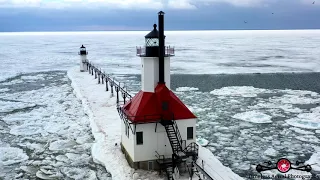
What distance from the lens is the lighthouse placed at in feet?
44.0

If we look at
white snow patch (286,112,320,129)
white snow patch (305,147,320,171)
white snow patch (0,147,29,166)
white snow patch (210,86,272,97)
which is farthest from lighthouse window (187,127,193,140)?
white snow patch (210,86,272,97)

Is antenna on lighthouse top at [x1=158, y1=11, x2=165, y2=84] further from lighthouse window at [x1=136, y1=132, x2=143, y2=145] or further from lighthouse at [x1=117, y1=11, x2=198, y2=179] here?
lighthouse window at [x1=136, y1=132, x2=143, y2=145]

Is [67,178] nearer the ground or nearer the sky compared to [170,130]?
nearer the ground

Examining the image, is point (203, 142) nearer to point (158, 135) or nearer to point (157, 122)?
point (158, 135)

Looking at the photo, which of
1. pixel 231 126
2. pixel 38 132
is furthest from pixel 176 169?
pixel 38 132

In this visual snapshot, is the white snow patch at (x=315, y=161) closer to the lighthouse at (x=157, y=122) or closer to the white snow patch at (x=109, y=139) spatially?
the white snow patch at (x=109, y=139)

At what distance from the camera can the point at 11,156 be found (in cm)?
1594

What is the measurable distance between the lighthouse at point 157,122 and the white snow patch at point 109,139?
58 centimetres

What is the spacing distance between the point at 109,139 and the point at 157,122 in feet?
16.2

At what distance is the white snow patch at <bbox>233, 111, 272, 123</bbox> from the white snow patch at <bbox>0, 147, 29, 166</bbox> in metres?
13.4

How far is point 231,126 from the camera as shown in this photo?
20.4 m

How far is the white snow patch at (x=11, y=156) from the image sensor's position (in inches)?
604

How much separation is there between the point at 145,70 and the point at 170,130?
286 centimetres

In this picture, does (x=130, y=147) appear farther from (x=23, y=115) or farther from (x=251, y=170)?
(x=23, y=115)
